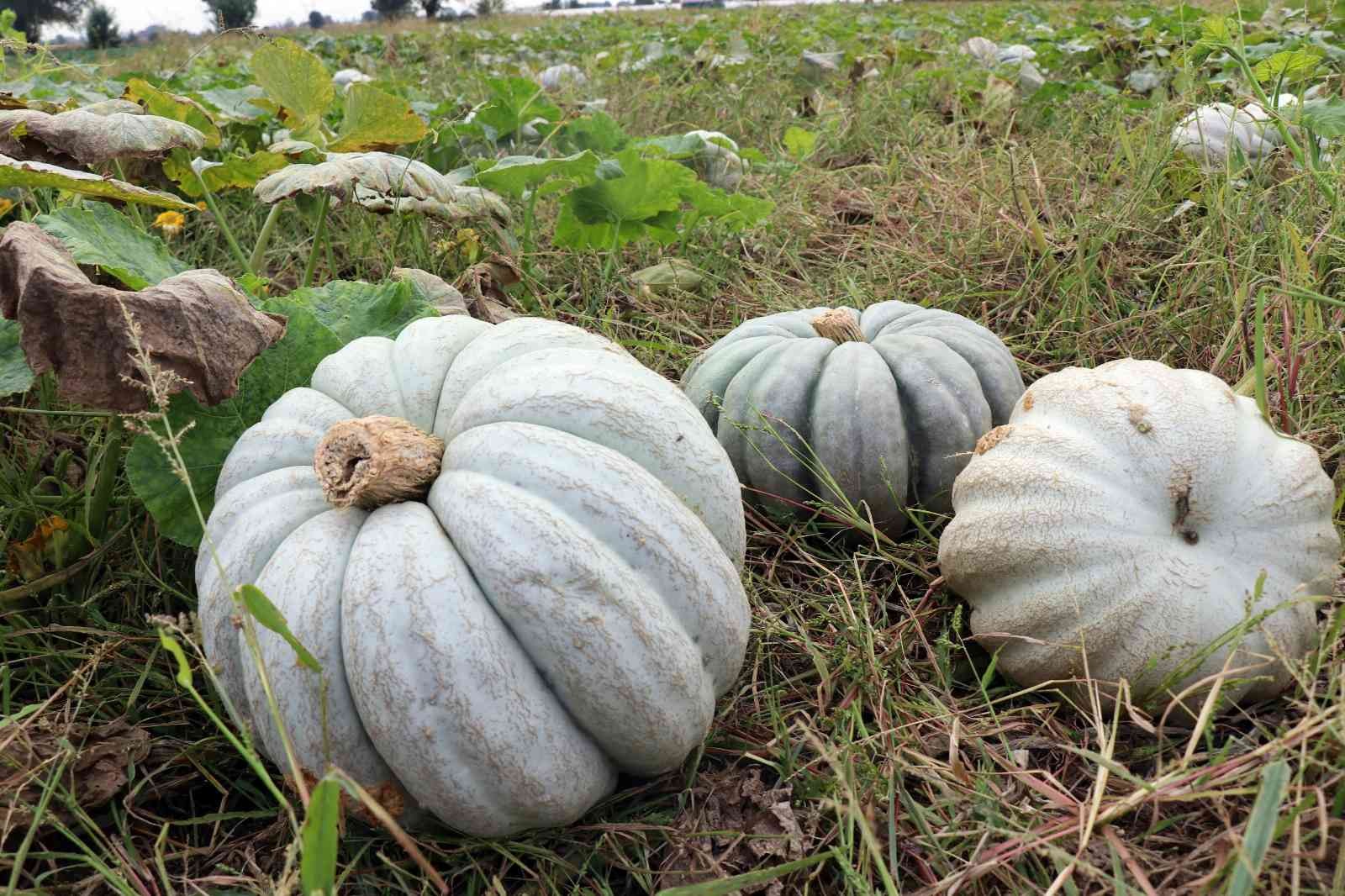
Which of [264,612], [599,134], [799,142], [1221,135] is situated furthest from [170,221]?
[1221,135]

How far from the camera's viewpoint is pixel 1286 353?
2484 mm

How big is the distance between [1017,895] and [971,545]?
2.59 ft

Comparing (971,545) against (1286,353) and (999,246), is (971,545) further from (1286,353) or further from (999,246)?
(999,246)

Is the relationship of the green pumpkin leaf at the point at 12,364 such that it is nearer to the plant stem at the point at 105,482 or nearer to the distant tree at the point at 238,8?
the plant stem at the point at 105,482

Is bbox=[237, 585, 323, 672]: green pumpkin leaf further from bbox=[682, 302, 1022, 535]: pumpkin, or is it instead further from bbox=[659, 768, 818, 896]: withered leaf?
bbox=[682, 302, 1022, 535]: pumpkin

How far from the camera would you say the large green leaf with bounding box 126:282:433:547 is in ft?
7.06

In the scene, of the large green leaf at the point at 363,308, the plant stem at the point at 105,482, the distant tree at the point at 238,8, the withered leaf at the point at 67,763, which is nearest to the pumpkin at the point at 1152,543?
the large green leaf at the point at 363,308

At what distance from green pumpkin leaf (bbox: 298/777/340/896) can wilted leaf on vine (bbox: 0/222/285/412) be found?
39.8 inches

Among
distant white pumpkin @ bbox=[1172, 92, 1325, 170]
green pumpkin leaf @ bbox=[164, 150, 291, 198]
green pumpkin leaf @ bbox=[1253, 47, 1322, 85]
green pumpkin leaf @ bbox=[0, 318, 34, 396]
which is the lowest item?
green pumpkin leaf @ bbox=[0, 318, 34, 396]

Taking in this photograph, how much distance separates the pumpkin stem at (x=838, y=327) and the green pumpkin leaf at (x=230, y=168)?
1749 millimetres

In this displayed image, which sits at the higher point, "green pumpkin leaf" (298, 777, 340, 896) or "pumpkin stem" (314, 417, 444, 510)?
"pumpkin stem" (314, 417, 444, 510)

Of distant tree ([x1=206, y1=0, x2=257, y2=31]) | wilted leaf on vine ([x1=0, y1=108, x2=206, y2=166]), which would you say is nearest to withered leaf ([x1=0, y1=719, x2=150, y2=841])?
wilted leaf on vine ([x1=0, y1=108, x2=206, y2=166])

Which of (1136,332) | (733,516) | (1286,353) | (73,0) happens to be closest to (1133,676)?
(733,516)

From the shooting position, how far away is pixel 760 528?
272 centimetres
